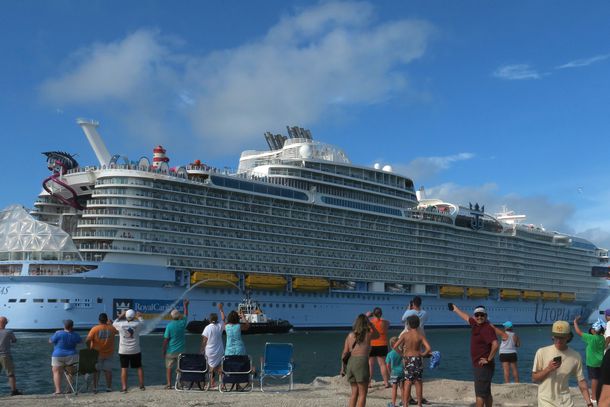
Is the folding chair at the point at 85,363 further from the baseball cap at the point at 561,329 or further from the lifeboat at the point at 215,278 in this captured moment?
the lifeboat at the point at 215,278

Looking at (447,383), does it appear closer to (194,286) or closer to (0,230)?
(194,286)

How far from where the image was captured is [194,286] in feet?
175

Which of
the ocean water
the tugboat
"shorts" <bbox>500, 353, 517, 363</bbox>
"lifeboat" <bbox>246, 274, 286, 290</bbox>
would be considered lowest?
the ocean water

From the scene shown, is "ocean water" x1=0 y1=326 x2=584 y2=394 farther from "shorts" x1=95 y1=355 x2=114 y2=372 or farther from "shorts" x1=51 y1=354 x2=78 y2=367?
"shorts" x1=51 y1=354 x2=78 y2=367

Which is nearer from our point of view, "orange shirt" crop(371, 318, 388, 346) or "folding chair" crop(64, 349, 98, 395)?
"folding chair" crop(64, 349, 98, 395)

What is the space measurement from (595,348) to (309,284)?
1978 inches

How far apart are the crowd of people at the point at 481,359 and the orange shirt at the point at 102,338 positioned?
17.5ft

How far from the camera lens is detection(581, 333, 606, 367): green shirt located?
12.2 meters

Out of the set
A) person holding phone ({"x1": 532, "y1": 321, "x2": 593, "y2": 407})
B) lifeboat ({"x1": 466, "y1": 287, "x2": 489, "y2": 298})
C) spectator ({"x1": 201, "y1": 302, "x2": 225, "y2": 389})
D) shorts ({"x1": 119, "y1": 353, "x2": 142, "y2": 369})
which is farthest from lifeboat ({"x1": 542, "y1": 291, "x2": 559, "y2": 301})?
person holding phone ({"x1": 532, "y1": 321, "x2": 593, "y2": 407})

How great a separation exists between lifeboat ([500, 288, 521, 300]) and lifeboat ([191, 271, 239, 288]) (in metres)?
43.0

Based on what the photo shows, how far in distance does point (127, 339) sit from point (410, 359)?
592 centimetres

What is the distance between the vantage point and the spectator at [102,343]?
1414 centimetres

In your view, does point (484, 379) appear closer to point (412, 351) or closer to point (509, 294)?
point (412, 351)

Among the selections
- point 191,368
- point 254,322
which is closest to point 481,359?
point 191,368
